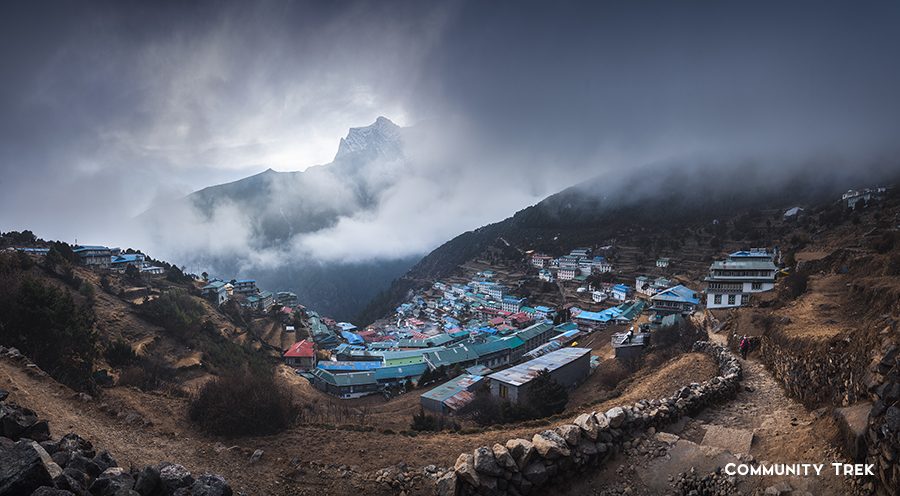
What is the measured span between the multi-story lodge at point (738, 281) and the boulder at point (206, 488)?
98.8ft

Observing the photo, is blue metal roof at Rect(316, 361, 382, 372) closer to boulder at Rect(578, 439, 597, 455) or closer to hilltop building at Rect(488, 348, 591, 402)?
hilltop building at Rect(488, 348, 591, 402)

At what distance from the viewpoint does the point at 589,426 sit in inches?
→ 224

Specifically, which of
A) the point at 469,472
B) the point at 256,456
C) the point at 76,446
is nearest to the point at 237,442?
the point at 256,456

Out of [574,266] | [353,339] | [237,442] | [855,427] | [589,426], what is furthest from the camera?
[574,266]

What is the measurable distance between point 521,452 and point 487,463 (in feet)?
1.86

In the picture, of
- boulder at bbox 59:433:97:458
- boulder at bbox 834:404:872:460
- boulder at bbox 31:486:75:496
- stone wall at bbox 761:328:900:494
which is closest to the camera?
boulder at bbox 31:486:75:496

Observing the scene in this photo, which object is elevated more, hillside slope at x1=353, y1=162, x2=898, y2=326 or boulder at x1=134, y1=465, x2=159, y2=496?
hillside slope at x1=353, y1=162, x2=898, y2=326

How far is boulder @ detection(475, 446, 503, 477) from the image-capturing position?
493cm

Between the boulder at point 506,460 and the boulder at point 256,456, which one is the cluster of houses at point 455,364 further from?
the boulder at point 256,456

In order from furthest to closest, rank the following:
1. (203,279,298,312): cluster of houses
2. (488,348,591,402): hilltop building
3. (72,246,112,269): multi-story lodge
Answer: (203,279,298,312): cluster of houses
(72,246,112,269): multi-story lodge
(488,348,591,402): hilltop building

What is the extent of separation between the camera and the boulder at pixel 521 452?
508 centimetres

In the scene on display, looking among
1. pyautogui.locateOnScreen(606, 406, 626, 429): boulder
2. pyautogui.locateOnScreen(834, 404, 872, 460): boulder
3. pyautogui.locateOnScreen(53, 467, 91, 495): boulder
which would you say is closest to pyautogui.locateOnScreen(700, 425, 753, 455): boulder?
pyautogui.locateOnScreen(834, 404, 872, 460): boulder

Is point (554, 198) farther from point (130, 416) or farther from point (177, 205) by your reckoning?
point (177, 205)

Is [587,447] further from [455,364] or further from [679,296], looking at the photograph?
[679,296]
